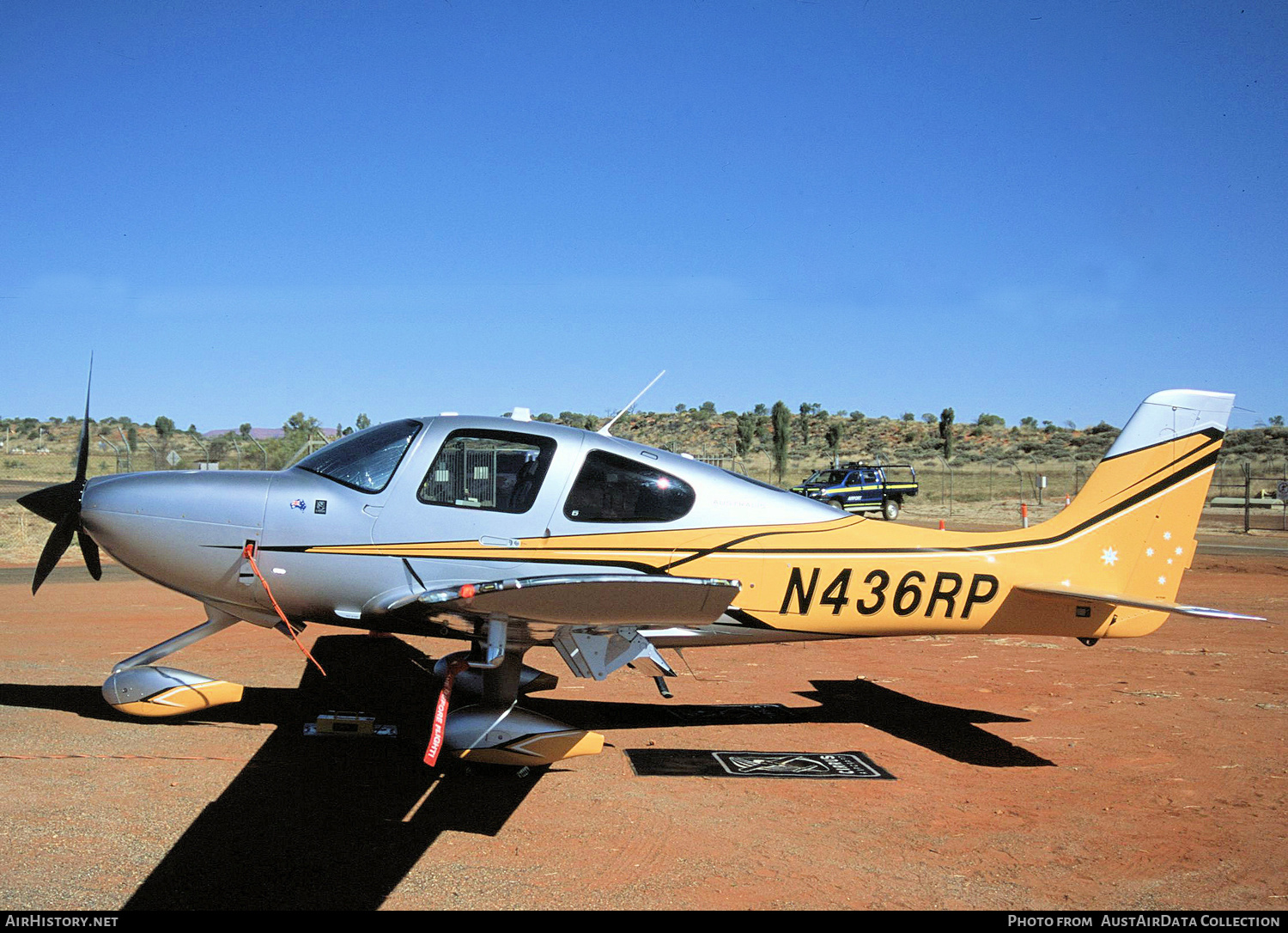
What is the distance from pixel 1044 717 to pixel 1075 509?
204 cm

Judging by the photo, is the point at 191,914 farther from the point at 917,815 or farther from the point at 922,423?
the point at 922,423

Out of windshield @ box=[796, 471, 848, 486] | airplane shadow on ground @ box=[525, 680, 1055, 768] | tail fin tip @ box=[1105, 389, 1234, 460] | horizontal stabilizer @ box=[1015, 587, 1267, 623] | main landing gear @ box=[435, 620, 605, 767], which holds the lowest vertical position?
airplane shadow on ground @ box=[525, 680, 1055, 768]

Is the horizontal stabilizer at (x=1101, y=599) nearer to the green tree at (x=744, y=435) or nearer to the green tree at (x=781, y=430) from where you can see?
the green tree at (x=781, y=430)

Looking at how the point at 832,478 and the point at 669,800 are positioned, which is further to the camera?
the point at 832,478

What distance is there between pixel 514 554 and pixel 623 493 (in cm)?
96

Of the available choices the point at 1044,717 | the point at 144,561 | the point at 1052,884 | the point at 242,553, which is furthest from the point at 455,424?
the point at 1044,717

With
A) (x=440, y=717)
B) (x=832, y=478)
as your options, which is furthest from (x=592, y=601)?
(x=832, y=478)

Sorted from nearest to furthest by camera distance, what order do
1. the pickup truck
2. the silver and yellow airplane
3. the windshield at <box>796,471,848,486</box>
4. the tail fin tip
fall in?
the silver and yellow airplane
the tail fin tip
the pickup truck
the windshield at <box>796,471,848,486</box>

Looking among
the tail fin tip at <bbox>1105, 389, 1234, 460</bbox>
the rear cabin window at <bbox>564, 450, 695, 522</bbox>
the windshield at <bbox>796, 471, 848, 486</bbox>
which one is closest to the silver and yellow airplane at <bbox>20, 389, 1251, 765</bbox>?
the rear cabin window at <bbox>564, 450, 695, 522</bbox>

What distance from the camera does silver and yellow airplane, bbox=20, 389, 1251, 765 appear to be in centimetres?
657

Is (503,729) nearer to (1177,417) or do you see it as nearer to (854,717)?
(854,717)

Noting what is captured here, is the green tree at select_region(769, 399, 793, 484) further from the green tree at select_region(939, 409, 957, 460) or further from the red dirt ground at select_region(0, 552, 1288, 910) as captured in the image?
the red dirt ground at select_region(0, 552, 1288, 910)

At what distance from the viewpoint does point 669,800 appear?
6117 mm

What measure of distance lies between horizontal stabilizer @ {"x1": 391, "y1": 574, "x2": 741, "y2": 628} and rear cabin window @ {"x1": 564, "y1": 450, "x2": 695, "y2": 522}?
1.19 metres
